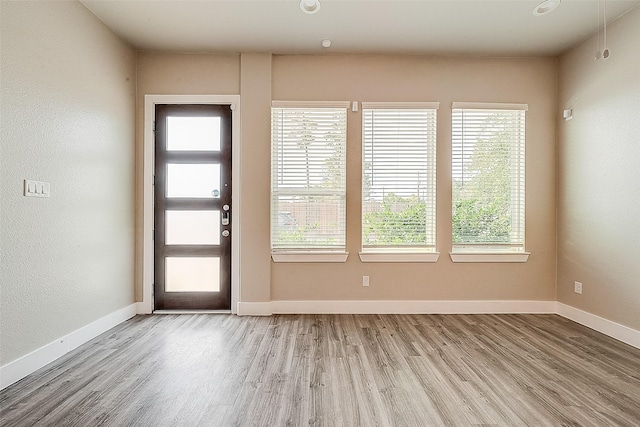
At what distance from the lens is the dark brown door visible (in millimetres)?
4039

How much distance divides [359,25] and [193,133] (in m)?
2.17

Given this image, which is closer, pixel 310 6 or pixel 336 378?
pixel 336 378

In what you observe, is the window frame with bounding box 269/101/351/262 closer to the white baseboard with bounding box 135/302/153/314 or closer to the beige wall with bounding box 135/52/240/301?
the beige wall with bounding box 135/52/240/301

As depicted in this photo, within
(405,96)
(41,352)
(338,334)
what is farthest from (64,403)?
(405,96)

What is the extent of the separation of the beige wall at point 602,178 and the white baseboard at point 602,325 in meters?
0.06

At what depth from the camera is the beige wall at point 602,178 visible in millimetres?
3158

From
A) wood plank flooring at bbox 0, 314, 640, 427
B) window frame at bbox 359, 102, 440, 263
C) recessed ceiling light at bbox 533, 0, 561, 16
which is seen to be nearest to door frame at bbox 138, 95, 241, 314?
wood plank flooring at bbox 0, 314, 640, 427

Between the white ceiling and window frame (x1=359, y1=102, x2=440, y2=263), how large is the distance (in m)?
0.60

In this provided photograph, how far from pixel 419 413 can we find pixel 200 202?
311cm

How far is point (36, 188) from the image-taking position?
258 centimetres

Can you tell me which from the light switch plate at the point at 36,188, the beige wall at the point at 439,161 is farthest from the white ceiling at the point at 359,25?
the light switch plate at the point at 36,188

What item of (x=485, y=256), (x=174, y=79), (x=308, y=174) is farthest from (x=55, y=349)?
(x=485, y=256)

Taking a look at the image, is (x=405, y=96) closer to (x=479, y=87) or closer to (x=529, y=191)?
(x=479, y=87)

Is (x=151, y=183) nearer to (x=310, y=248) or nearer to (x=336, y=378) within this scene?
(x=310, y=248)
